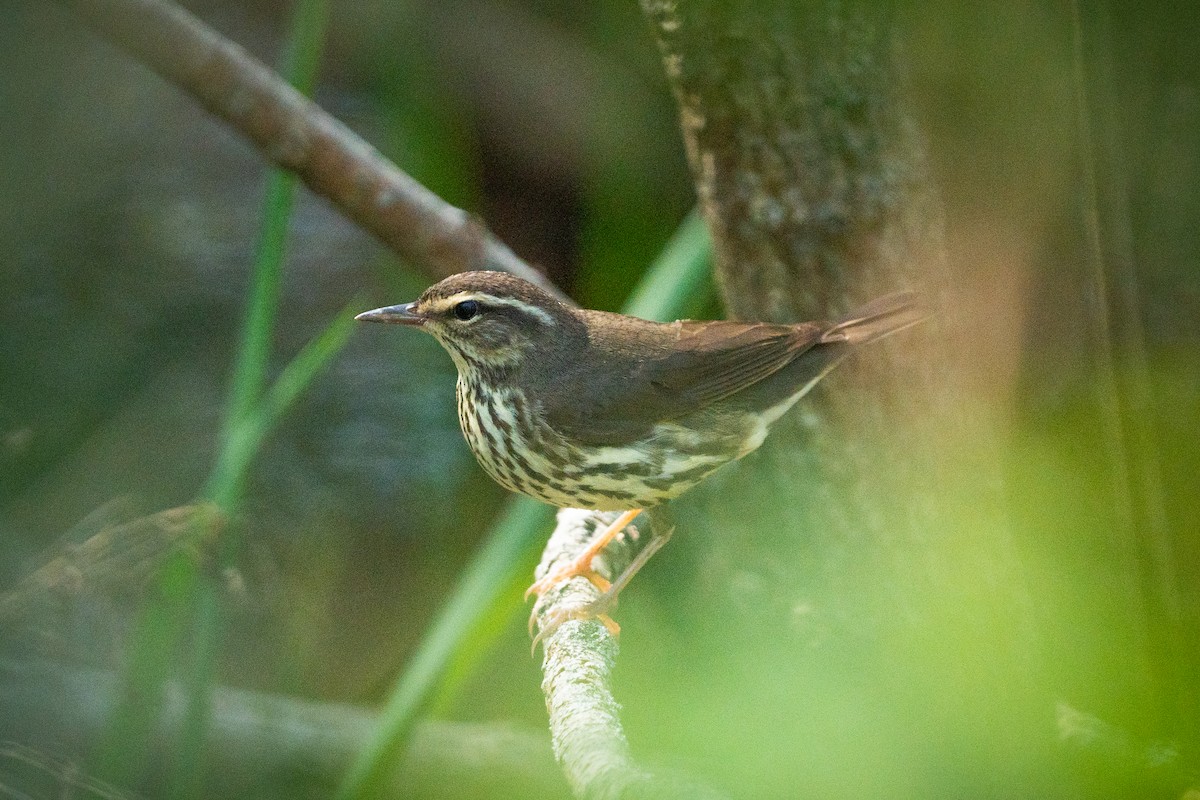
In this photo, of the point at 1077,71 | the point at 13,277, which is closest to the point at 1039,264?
the point at 1077,71

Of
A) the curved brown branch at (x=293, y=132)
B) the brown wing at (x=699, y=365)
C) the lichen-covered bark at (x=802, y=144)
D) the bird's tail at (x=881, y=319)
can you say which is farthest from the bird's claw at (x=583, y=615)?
the curved brown branch at (x=293, y=132)

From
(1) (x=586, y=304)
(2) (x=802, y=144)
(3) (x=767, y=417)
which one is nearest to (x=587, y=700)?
(3) (x=767, y=417)

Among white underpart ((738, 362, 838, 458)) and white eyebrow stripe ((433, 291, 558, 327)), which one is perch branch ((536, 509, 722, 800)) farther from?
white eyebrow stripe ((433, 291, 558, 327))

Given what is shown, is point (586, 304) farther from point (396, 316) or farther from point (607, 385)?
point (396, 316)

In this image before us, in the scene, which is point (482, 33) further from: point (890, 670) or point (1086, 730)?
point (1086, 730)

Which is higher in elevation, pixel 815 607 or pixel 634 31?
pixel 634 31

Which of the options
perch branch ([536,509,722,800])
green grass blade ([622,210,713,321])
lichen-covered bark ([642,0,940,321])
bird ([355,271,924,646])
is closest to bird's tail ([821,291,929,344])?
bird ([355,271,924,646])
